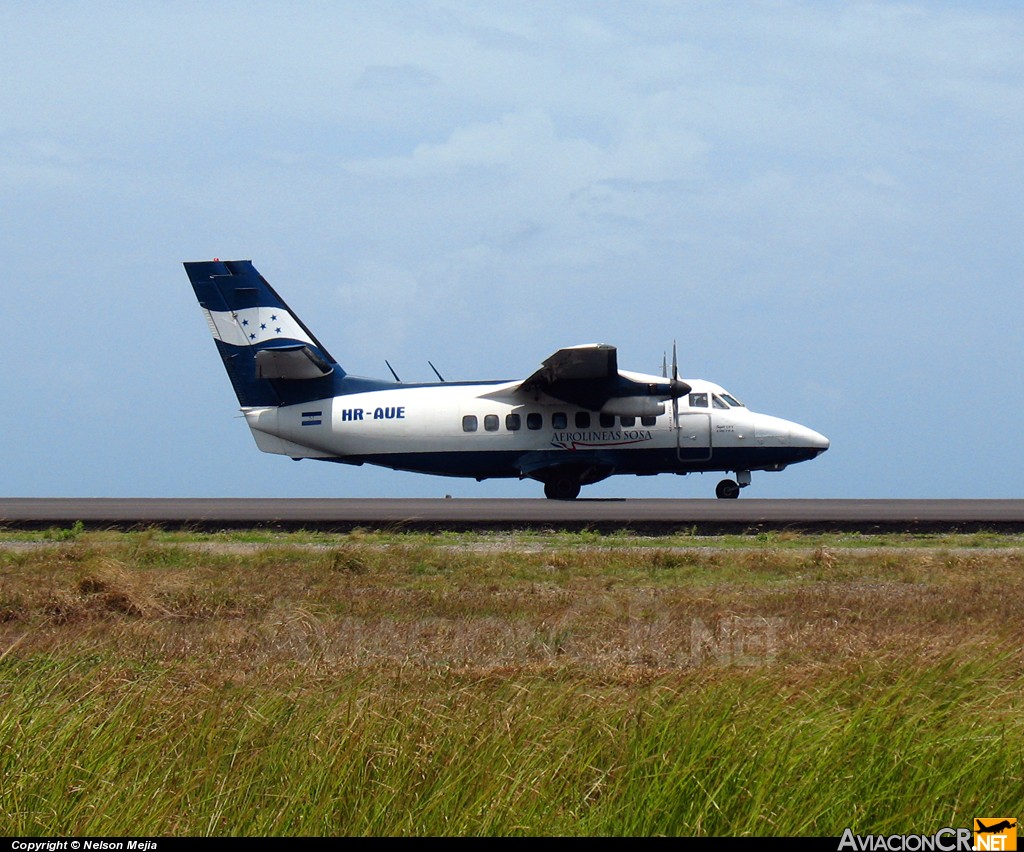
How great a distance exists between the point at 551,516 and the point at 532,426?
25.8 feet

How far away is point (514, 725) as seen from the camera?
5.97 meters

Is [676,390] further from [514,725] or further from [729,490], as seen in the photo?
[514,725]

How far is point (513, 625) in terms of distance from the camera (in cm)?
1177

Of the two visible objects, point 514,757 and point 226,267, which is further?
point 226,267

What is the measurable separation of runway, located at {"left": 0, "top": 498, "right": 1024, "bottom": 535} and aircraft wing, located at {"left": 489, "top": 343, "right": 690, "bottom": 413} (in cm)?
324

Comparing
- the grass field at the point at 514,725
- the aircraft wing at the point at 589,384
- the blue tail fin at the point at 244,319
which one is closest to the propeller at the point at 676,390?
the aircraft wing at the point at 589,384

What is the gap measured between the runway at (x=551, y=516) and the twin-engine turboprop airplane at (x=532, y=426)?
2132 mm

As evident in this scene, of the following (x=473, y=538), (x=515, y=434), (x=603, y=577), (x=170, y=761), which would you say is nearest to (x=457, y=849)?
(x=170, y=761)

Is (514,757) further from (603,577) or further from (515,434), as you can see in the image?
(515,434)

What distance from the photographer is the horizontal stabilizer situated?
1288 inches

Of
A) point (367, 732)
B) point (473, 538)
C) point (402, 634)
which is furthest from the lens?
point (473, 538)

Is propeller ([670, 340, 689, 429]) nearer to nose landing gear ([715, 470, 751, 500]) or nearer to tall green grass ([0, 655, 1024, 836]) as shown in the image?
nose landing gear ([715, 470, 751, 500])

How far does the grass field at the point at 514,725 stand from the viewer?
509 centimetres

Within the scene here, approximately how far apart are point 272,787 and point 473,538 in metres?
16.1
